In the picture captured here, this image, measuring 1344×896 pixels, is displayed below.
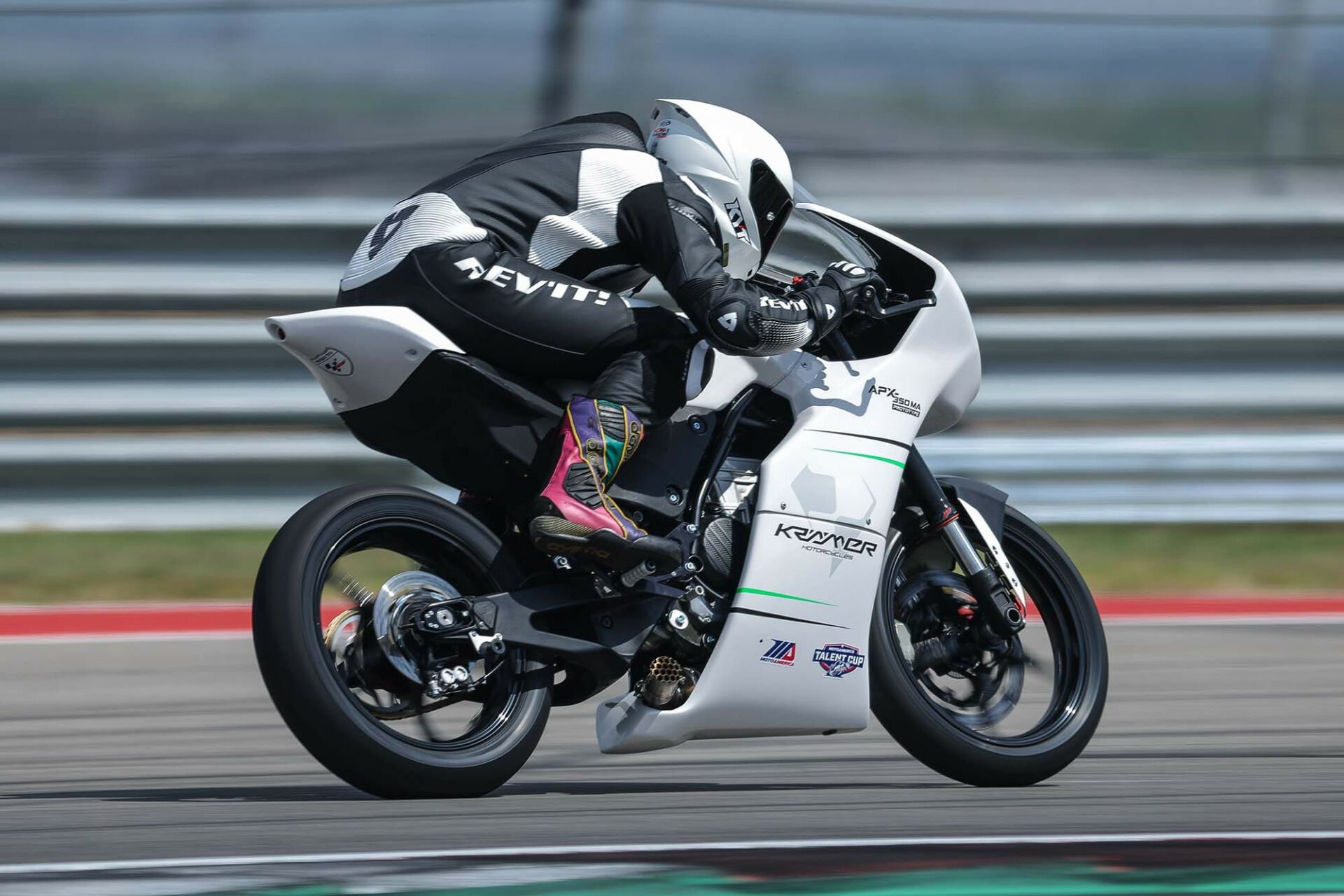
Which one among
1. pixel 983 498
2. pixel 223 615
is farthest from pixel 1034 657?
pixel 223 615

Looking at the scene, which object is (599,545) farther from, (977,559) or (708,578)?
(977,559)

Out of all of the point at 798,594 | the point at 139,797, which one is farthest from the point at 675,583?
the point at 139,797

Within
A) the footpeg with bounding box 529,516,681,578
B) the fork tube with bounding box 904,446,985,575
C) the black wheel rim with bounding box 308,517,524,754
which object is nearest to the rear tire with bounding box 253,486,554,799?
the black wheel rim with bounding box 308,517,524,754

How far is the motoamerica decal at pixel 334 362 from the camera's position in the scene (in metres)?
4.10

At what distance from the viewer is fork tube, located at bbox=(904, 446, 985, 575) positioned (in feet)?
15.2

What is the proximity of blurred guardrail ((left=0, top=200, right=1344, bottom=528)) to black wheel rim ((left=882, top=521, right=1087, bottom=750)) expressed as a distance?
3079 mm

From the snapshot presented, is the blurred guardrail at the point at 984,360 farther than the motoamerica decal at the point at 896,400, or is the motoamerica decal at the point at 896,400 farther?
the blurred guardrail at the point at 984,360

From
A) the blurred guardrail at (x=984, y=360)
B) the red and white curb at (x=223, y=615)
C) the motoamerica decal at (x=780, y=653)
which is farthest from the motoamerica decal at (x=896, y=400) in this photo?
the blurred guardrail at (x=984, y=360)

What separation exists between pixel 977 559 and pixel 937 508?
154 mm

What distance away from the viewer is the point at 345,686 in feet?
12.7

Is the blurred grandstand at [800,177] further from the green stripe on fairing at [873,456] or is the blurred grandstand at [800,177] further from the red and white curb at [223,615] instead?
the green stripe on fairing at [873,456]

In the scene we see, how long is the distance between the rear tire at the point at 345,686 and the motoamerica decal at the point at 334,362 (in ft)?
0.87

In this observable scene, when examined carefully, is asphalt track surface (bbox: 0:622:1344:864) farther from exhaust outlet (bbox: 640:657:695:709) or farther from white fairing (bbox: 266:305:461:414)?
white fairing (bbox: 266:305:461:414)

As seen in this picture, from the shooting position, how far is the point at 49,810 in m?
4.00
